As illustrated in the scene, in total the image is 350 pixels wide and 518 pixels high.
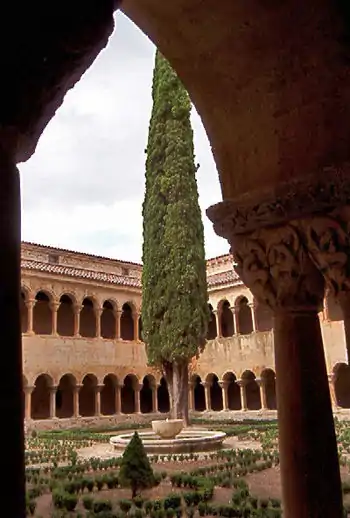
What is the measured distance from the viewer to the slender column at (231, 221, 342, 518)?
3188 millimetres

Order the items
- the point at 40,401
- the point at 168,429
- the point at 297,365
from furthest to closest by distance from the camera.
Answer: the point at 40,401 < the point at 168,429 < the point at 297,365

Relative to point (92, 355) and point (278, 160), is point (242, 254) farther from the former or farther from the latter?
point (92, 355)

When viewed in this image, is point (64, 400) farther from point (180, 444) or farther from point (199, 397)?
point (180, 444)

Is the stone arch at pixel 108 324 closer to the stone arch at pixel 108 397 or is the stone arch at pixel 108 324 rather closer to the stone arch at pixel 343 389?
the stone arch at pixel 108 397

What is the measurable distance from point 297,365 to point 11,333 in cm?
205

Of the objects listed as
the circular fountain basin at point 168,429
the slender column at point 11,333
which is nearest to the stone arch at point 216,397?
the circular fountain basin at point 168,429

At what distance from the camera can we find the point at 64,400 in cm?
2748

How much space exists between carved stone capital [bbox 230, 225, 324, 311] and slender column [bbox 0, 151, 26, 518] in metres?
2.10

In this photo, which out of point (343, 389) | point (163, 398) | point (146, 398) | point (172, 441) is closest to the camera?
point (172, 441)

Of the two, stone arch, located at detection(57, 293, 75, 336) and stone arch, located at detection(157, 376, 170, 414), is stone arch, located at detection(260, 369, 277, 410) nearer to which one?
stone arch, located at detection(157, 376, 170, 414)

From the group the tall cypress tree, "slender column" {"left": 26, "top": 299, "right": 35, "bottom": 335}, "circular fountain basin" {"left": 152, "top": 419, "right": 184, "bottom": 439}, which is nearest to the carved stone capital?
"circular fountain basin" {"left": 152, "top": 419, "right": 184, "bottom": 439}

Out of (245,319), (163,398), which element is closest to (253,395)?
(245,319)

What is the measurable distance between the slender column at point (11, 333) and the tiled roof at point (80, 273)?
22.1m

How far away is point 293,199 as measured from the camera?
3553 mm
